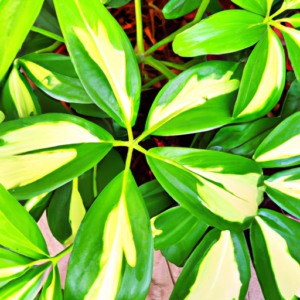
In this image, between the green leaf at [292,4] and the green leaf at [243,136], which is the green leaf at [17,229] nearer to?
the green leaf at [243,136]

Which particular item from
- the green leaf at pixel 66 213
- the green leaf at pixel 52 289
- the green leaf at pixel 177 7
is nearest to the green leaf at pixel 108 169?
the green leaf at pixel 66 213

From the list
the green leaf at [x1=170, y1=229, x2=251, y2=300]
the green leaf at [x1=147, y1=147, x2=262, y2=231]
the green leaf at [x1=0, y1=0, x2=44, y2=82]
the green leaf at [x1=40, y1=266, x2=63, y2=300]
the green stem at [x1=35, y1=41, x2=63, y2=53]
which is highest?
the green stem at [x1=35, y1=41, x2=63, y2=53]

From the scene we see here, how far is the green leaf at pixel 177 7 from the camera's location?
0.39m

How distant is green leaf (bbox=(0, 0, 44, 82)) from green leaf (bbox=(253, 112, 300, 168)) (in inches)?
12.8

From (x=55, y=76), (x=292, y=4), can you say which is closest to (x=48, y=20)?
(x=55, y=76)

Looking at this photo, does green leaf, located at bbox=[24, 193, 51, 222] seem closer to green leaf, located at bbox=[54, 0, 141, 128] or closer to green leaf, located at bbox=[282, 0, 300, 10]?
green leaf, located at bbox=[54, 0, 141, 128]

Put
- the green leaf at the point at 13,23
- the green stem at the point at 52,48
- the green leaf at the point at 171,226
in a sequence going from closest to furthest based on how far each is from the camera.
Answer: the green leaf at the point at 13,23
the green leaf at the point at 171,226
the green stem at the point at 52,48

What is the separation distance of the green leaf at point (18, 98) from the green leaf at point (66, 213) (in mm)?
139

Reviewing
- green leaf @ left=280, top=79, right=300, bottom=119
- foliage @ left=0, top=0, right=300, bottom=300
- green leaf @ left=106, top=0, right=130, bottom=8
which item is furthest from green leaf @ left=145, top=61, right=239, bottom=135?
green leaf @ left=106, top=0, right=130, bottom=8

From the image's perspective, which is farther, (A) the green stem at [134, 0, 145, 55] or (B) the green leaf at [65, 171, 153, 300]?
(A) the green stem at [134, 0, 145, 55]

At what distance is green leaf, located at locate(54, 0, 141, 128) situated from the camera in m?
0.27

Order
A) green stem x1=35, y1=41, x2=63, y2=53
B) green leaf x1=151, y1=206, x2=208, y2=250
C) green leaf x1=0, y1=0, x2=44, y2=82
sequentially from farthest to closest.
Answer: green stem x1=35, y1=41, x2=63, y2=53
green leaf x1=151, y1=206, x2=208, y2=250
green leaf x1=0, y1=0, x2=44, y2=82

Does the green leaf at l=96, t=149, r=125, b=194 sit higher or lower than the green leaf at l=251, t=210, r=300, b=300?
higher

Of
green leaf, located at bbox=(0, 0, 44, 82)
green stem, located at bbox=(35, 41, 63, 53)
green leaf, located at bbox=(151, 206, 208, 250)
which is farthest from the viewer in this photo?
green stem, located at bbox=(35, 41, 63, 53)
